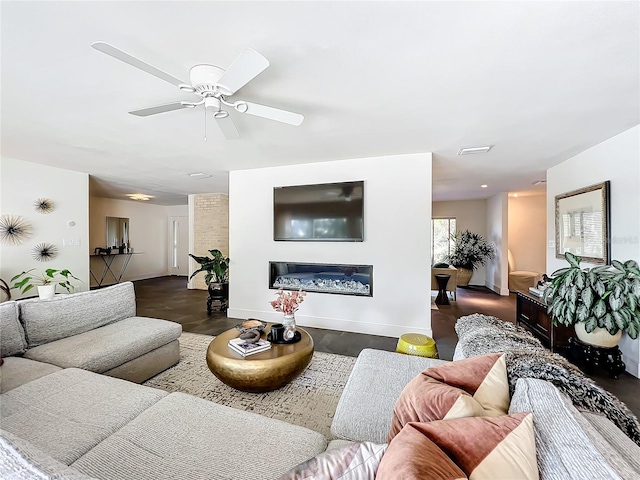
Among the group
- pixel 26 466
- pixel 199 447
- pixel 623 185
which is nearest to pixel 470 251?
pixel 623 185

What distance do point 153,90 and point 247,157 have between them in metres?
1.75

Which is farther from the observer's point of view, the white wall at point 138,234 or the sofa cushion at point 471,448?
the white wall at point 138,234

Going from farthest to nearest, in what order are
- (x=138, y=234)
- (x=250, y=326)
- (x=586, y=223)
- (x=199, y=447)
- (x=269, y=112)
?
(x=138, y=234) → (x=586, y=223) → (x=250, y=326) → (x=269, y=112) → (x=199, y=447)

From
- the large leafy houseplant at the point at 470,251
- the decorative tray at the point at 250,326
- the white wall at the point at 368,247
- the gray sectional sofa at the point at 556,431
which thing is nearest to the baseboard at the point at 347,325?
the white wall at the point at 368,247

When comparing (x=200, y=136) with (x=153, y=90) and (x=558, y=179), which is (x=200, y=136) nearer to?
(x=153, y=90)

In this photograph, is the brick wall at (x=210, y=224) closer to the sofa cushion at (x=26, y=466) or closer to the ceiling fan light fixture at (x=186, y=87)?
the ceiling fan light fixture at (x=186, y=87)

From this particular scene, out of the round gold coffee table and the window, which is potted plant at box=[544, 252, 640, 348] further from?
the window

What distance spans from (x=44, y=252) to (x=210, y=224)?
3072mm

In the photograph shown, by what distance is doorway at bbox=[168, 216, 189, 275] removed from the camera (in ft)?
28.8

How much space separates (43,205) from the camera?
4.06m

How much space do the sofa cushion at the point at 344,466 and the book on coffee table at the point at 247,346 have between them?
4.72 ft

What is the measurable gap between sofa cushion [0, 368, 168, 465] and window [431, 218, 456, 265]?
24.8 ft

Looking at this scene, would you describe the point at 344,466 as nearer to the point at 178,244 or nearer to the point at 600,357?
the point at 600,357

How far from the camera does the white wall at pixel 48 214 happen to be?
375cm
